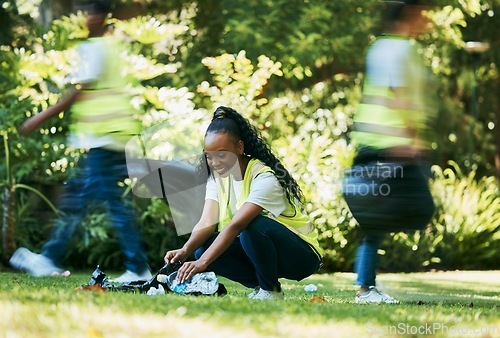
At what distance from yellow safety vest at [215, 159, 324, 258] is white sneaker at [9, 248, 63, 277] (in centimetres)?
202

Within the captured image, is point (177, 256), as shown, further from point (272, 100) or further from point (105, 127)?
point (272, 100)

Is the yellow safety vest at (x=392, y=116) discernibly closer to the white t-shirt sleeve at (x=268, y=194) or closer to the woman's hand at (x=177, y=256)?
the white t-shirt sleeve at (x=268, y=194)

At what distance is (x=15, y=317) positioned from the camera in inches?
127

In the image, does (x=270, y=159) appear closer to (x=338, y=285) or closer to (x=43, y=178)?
(x=338, y=285)

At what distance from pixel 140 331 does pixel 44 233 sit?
21.5 ft

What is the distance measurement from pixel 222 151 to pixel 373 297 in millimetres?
1183

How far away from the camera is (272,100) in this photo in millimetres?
12477

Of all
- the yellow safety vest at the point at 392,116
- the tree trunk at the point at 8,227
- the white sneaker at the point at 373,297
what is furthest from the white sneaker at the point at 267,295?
the tree trunk at the point at 8,227

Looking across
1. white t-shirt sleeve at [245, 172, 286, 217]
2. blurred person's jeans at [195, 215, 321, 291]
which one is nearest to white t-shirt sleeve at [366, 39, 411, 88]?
white t-shirt sleeve at [245, 172, 286, 217]

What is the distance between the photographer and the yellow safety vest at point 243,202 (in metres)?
4.79

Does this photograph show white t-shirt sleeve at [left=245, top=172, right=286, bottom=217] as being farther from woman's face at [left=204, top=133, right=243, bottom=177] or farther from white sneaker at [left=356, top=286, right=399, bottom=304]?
white sneaker at [left=356, top=286, right=399, bottom=304]

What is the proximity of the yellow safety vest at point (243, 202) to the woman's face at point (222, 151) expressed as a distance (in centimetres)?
11

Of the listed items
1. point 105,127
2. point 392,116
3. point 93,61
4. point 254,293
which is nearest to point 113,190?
point 105,127

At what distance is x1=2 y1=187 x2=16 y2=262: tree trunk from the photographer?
8453mm
